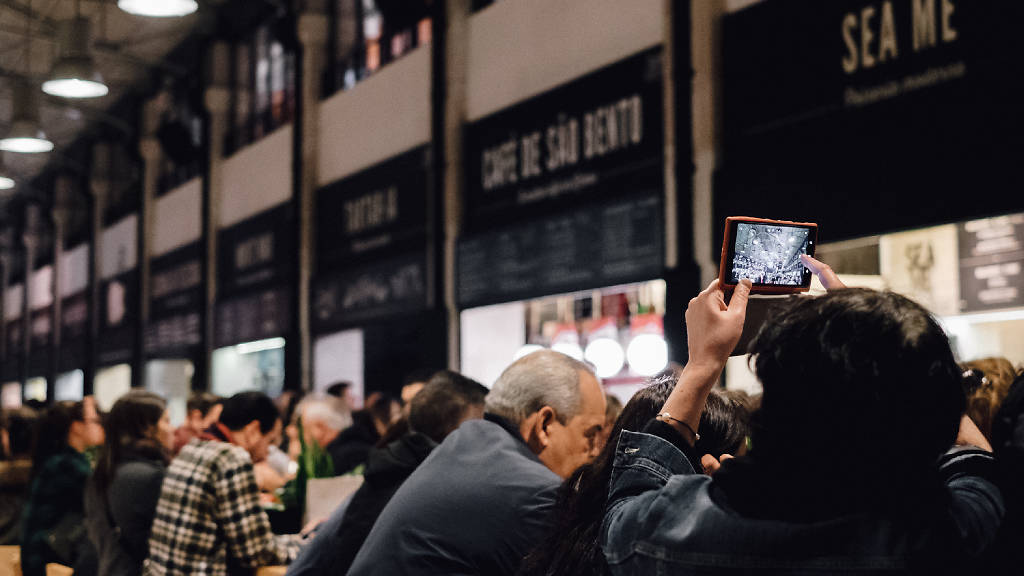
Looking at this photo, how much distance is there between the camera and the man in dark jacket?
3.31 meters

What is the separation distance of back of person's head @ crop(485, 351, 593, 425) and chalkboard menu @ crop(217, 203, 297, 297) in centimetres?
1057

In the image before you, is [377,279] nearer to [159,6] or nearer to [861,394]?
[159,6]

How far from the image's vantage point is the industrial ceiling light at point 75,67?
10.1m

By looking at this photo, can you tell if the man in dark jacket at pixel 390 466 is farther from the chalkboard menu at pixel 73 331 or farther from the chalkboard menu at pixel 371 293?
the chalkboard menu at pixel 73 331

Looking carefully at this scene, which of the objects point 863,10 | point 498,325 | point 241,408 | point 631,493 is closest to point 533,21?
point 498,325

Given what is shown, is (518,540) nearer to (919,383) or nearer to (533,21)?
(919,383)

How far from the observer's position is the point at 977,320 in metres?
6.02

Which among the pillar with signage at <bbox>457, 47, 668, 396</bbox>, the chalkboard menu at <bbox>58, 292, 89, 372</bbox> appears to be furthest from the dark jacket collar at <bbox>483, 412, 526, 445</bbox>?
the chalkboard menu at <bbox>58, 292, 89, 372</bbox>

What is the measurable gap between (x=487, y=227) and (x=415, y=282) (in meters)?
1.14

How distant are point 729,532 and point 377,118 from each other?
35.2ft

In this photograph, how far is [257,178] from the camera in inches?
575

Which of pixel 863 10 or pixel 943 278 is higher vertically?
pixel 863 10

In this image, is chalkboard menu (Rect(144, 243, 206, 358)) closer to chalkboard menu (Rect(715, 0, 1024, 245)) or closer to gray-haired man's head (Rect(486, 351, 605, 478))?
chalkboard menu (Rect(715, 0, 1024, 245))

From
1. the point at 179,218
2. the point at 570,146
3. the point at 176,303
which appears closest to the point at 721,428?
the point at 570,146
